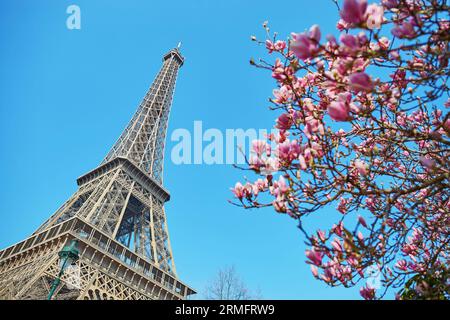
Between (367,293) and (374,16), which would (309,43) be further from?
(367,293)

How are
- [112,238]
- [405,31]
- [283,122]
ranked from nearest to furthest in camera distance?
[405,31]
[283,122]
[112,238]

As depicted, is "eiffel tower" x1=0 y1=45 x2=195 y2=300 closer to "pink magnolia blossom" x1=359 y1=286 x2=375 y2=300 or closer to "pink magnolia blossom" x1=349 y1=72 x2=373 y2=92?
"pink magnolia blossom" x1=359 y1=286 x2=375 y2=300

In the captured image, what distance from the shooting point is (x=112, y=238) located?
815 inches

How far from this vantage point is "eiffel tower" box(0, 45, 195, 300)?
54.7ft

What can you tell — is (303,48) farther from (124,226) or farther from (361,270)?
(124,226)

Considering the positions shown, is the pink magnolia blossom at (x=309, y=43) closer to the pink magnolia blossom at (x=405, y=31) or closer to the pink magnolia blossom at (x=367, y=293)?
the pink magnolia blossom at (x=405, y=31)

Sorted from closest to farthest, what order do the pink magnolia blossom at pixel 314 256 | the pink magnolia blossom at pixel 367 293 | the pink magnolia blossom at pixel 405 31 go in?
the pink magnolia blossom at pixel 405 31, the pink magnolia blossom at pixel 314 256, the pink magnolia blossom at pixel 367 293

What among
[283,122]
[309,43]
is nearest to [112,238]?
[283,122]

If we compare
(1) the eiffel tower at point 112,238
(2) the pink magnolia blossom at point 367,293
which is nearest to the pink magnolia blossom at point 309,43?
(2) the pink magnolia blossom at point 367,293

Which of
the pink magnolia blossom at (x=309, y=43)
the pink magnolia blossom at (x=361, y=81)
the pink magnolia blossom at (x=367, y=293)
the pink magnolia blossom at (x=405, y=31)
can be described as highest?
the pink magnolia blossom at (x=405, y=31)

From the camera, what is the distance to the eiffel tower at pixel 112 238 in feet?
54.7

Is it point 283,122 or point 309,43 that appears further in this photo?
point 283,122

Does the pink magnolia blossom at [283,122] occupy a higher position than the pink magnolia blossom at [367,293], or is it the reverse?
the pink magnolia blossom at [283,122]
